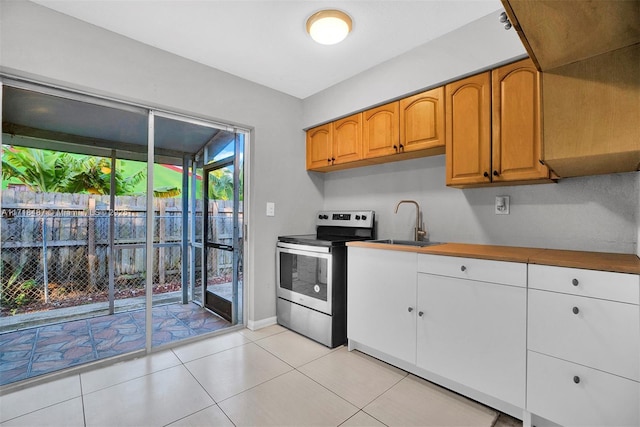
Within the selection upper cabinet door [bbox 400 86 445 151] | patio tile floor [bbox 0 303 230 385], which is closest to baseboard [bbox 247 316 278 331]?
patio tile floor [bbox 0 303 230 385]

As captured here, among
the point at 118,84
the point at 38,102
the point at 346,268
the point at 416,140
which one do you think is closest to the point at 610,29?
the point at 416,140

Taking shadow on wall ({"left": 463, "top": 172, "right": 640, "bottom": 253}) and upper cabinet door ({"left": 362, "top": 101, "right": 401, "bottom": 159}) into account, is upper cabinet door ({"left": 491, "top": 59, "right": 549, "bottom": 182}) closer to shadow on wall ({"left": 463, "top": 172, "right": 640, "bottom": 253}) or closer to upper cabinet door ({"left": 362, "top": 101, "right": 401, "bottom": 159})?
shadow on wall ({"left": 463, "top": 172, "right": 640, "bottom": 253})

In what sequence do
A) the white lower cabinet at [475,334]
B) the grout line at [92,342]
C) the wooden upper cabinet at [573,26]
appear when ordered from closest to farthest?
the wooden upper cabinet at [573,26] → the white lower cabinet at [475,334] → the grout line at [92,342]

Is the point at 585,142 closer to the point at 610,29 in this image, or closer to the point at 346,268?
the point at 610,29

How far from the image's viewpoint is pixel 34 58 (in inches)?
71.8

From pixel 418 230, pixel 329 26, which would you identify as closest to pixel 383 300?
pixel 418 230

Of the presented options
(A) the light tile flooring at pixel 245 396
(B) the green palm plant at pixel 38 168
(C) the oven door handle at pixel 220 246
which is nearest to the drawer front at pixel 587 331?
(A) the light tile flooring at pixel 245 396

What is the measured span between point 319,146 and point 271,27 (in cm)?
130

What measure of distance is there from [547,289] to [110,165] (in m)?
3.39

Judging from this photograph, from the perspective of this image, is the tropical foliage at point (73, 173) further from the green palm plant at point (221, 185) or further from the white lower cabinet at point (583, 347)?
the white lower cabinet at point (583, 347)

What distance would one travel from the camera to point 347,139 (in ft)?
9.37

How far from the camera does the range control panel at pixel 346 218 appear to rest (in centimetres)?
288

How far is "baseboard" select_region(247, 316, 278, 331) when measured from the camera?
2882 millimetres

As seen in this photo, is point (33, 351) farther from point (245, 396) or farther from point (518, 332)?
point (518, 332)
